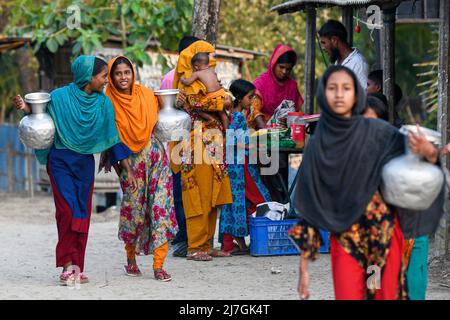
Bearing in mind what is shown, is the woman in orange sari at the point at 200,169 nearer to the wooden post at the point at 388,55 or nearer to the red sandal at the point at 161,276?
the red sandal at the point at 161,276

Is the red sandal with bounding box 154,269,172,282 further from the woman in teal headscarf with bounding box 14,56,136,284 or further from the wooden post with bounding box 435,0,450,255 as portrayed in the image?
the wooden post with bounding box 435,0,450,255

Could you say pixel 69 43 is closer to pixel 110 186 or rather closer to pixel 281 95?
pixel 110 186

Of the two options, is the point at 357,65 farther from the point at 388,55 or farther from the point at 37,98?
the point at 37,98

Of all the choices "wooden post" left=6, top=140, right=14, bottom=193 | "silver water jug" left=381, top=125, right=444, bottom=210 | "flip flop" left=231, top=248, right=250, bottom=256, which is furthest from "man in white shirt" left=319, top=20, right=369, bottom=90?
"wooden post" left=6, top=140, right=14, bottom=193

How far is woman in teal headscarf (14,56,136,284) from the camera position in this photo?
7070mm

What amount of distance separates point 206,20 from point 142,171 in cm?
301

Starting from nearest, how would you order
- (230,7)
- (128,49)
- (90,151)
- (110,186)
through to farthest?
(90,151), (128,49), (110,186), (230,7)

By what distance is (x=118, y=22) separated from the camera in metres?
14.6

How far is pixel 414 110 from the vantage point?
89.9 ft

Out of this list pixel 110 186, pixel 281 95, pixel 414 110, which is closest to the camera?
pixel 281 95

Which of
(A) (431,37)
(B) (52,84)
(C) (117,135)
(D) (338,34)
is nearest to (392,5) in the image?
(D) (338,34)

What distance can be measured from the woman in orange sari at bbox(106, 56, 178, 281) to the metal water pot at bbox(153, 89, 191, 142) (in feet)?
0.16

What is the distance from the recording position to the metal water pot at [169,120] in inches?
290

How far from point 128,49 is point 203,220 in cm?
525
